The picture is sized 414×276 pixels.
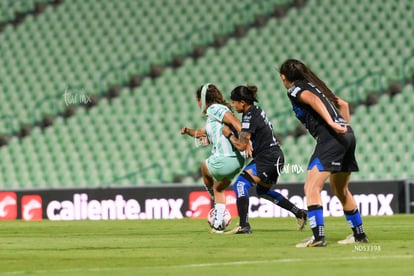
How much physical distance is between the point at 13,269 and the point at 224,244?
9.21 feet

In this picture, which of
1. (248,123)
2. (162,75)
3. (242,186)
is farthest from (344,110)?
(162,75)

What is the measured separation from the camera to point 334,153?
9883mm

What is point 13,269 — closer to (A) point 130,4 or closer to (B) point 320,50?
(B) point 320,50

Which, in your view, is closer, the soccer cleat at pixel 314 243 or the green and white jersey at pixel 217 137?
the soccer cleat at pixel 314 243

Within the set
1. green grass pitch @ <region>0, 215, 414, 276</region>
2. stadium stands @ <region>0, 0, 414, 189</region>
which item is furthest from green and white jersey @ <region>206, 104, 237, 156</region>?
stadium stands @ <region>0, 0, 414, 189</region>

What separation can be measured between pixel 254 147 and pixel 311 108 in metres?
2.63

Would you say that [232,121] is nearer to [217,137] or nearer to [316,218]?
[217,137]

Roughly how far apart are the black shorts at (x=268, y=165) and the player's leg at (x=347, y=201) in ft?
7.18

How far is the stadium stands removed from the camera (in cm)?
2109

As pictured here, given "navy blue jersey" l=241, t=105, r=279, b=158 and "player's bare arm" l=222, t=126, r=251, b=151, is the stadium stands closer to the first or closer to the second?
"navy blue jersey" l=241, t=105, r=279, b=158

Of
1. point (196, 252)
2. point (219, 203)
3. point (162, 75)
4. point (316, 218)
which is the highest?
point (162, 75)

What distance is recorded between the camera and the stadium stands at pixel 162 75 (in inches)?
830

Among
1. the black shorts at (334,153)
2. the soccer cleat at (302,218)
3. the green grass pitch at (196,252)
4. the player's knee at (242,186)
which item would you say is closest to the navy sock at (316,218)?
the green grass pitch at (196,252)

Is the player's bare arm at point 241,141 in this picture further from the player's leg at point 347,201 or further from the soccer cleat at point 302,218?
the player's leg at point 347,201
